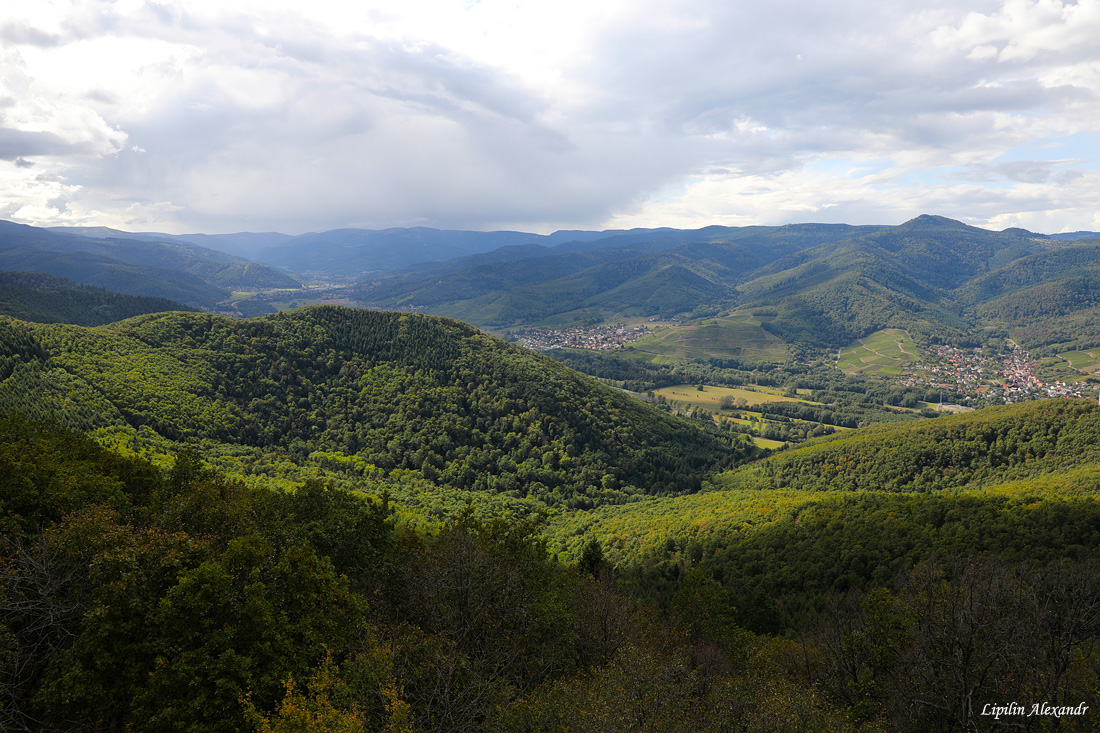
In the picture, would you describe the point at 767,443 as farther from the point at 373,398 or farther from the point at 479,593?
the point at 479,593

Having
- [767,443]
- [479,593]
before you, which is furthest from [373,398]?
[767,443]

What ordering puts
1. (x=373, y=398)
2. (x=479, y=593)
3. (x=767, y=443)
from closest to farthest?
(x=479, y=593) < (x=373, y=398) < (x=767, y=443)

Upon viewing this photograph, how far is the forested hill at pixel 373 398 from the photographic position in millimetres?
79812

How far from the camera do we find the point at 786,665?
30.6m

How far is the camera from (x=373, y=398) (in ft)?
344

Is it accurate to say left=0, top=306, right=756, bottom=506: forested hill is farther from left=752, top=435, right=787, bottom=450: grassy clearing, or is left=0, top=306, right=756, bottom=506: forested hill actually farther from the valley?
left=752, top=435, right=787, bottom=450: grassy clearing

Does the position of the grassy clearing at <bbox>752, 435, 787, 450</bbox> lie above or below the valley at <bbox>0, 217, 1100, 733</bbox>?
below

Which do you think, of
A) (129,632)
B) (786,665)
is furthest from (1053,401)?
(129,632)

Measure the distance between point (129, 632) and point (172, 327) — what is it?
116 m

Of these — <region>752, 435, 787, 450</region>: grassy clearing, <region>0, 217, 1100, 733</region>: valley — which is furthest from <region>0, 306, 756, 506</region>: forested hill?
<region>752, 435, 787, 450</region>: grassy clearing

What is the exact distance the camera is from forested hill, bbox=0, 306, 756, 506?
79.8 meters

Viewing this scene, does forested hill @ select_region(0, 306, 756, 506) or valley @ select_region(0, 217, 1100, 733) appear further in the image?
forested hill @ select_region(0, 306, 756, 506)

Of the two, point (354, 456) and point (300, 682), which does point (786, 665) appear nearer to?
point (300, 682)

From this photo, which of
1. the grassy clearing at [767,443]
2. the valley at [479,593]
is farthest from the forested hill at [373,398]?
the grassy clearing at [767,443]
